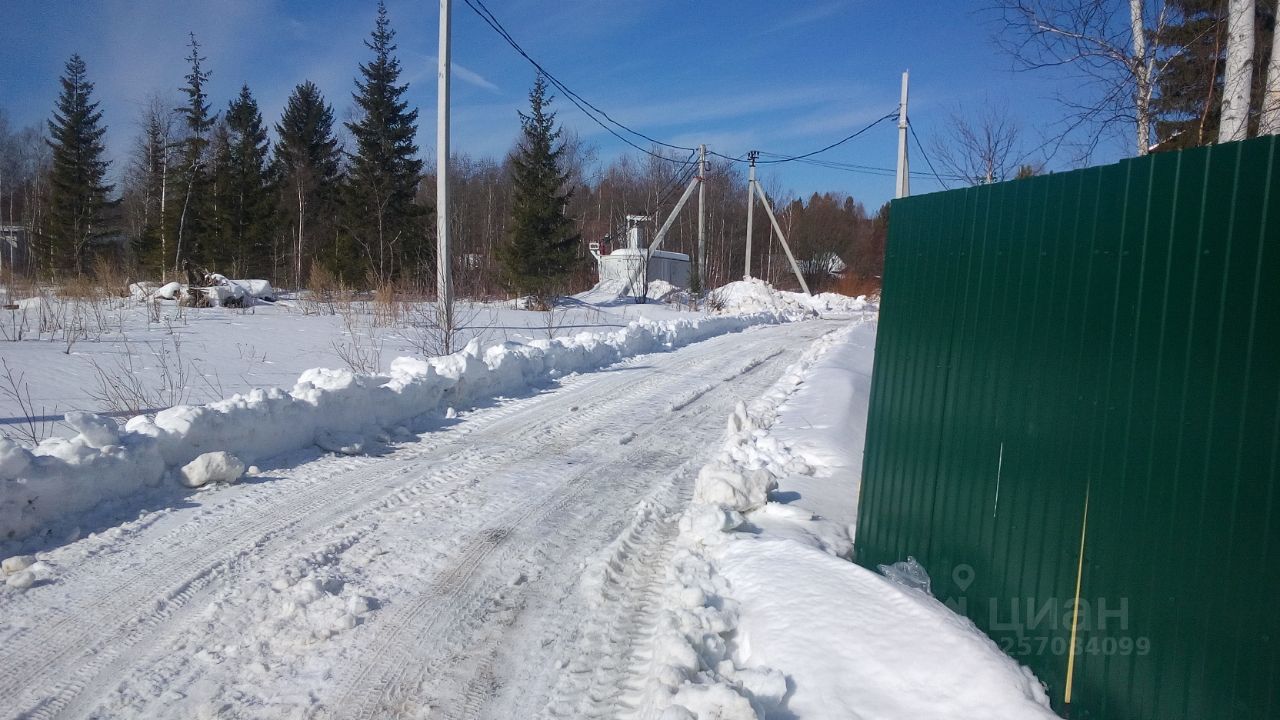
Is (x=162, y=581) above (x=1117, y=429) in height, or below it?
below

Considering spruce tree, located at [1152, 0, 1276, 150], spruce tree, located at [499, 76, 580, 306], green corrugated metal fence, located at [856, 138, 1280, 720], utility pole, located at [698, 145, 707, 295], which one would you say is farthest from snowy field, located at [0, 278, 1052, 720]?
utility pole, located at [698, 145, 707, 295]

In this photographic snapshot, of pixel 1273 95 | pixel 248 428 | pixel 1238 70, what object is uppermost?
pixel 1238 70

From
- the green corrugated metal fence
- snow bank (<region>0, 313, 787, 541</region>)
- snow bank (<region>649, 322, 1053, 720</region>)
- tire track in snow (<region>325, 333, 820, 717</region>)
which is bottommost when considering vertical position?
tire track in snow (<region>325, 333, 820, 717</region>)

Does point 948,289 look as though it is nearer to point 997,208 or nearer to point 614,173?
point 997,208

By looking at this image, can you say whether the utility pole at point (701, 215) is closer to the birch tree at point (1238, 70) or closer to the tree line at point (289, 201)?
the tree line at point (289, 201)

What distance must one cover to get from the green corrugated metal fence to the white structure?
1123 inches

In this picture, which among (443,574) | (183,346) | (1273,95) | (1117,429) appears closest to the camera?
(1117,429)

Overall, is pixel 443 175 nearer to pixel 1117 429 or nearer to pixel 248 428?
pixel 248 428

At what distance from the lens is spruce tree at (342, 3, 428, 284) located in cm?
3159

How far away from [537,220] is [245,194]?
1617cm

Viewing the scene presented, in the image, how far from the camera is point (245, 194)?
34.8 metres

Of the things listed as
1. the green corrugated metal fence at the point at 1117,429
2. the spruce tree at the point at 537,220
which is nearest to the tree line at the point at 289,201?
the spruce tree at the point at 537,220

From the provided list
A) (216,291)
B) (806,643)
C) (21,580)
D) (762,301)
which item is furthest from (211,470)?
(762,301)

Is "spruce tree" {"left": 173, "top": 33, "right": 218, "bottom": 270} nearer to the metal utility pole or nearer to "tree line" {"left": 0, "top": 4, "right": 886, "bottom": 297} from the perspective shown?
"tree line" {"left": 0, "top": 4, "right": 886, "bottom": 297}
